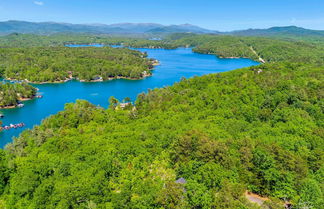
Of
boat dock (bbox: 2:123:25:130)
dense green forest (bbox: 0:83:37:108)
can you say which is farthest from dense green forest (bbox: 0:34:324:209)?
dense green forest (bbox: 0:83:37:108)

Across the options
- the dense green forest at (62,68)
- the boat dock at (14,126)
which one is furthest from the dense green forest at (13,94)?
the dense green forest at (62,68)

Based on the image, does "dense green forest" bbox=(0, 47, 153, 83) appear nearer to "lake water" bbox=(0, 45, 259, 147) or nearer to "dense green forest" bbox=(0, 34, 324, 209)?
"lake water" bbox=(0, 45, 259, 147)

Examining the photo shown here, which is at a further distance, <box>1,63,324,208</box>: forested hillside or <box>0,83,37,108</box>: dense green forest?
<box>0,83,37,108</box>: dense green forest

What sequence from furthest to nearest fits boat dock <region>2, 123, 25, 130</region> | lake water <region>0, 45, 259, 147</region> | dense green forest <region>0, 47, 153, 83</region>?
dense green forest <region>0, 47, 153, 83</region>, lake water <region>0, 45, 259, 147</region>, boat dock <region>2, 123, 25, 130</region>

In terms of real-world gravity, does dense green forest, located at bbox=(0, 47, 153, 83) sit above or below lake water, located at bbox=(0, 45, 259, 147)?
above

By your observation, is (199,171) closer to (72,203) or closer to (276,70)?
(72,203)

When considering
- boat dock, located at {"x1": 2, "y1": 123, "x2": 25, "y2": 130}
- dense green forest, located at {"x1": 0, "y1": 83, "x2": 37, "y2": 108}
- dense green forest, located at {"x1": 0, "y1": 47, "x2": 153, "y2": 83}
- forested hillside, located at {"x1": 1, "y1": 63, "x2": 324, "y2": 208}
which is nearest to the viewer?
forested hillside, located at {"x1": 1, "y1": 63, "x2": 324, "y2": 208}

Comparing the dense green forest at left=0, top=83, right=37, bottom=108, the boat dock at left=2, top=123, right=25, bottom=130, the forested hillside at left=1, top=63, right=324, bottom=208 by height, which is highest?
the forested hillside at left=1, top=63, right=324, bottom=208

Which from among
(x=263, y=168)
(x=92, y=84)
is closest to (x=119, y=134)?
(x=263, y=168)
